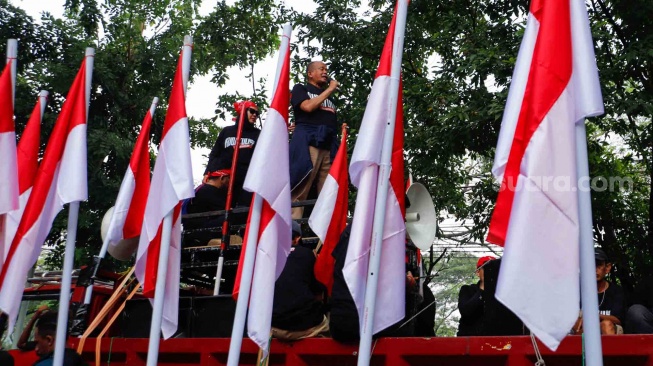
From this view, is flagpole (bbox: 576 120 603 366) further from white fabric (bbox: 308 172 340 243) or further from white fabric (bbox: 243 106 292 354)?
white fabric (bbox: 308 172 340 243)

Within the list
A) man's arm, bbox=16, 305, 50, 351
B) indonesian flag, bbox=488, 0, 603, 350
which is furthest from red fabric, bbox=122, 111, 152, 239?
indonesian flag, bbox=488, 0, 603, 350

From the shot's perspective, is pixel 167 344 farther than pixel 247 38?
No

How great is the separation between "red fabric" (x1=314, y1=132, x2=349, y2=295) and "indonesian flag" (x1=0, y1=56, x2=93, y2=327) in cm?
215

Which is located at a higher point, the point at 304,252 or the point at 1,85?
the point at 1,85

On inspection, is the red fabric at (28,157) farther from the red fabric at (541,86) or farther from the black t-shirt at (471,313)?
the red fabric at (541,86)

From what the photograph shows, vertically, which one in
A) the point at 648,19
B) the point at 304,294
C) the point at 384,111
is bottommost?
the point at 304,294

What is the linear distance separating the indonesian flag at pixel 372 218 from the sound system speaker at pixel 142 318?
2378 mm


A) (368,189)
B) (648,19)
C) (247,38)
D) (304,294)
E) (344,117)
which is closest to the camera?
(368,189)

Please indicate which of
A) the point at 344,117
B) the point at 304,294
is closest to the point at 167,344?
the point at 304,294

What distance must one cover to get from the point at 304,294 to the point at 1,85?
3.76 meters

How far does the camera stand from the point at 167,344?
25.6 ft

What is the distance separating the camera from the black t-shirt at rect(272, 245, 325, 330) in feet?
23.5

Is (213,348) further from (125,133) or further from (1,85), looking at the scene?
(125,133)

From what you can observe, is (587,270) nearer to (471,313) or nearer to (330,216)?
(471,313)
